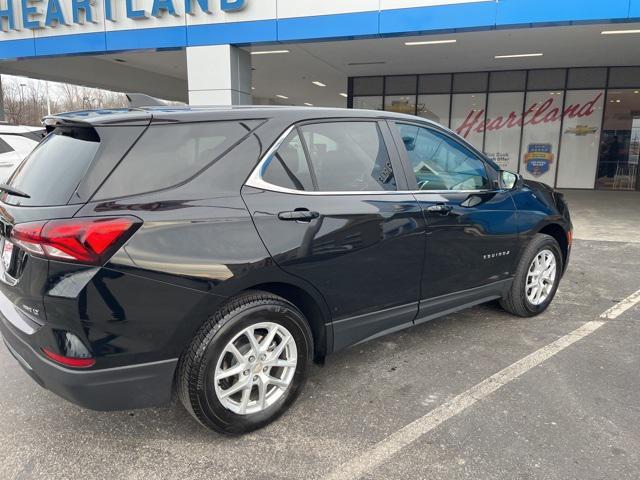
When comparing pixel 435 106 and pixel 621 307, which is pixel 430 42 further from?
pixel 621 307

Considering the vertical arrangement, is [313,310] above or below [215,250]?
below

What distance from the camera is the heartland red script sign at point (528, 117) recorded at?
52.0 ft

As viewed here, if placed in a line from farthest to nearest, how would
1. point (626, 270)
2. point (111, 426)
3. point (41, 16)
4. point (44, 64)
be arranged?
point (44, 64) → point (41, 16) → point (626, 270) → point (111, 426)

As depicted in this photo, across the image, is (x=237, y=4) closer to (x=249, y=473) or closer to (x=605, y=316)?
(x=605, y=316)

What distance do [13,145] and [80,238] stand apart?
6.69 metres

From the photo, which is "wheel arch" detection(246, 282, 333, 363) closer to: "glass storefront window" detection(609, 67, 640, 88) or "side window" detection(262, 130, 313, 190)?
"side window" detection(262, 130, 313, 190)

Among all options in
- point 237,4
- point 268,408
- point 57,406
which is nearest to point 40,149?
point 57,406

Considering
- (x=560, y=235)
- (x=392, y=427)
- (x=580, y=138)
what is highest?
(x=580, y=138)

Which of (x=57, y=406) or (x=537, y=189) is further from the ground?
(x=537, y=189)

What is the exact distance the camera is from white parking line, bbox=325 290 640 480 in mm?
2414

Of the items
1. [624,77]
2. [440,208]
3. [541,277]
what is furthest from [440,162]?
[624,77]

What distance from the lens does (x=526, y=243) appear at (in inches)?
164

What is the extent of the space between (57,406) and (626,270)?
627 cm

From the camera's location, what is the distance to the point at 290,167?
276 cm
